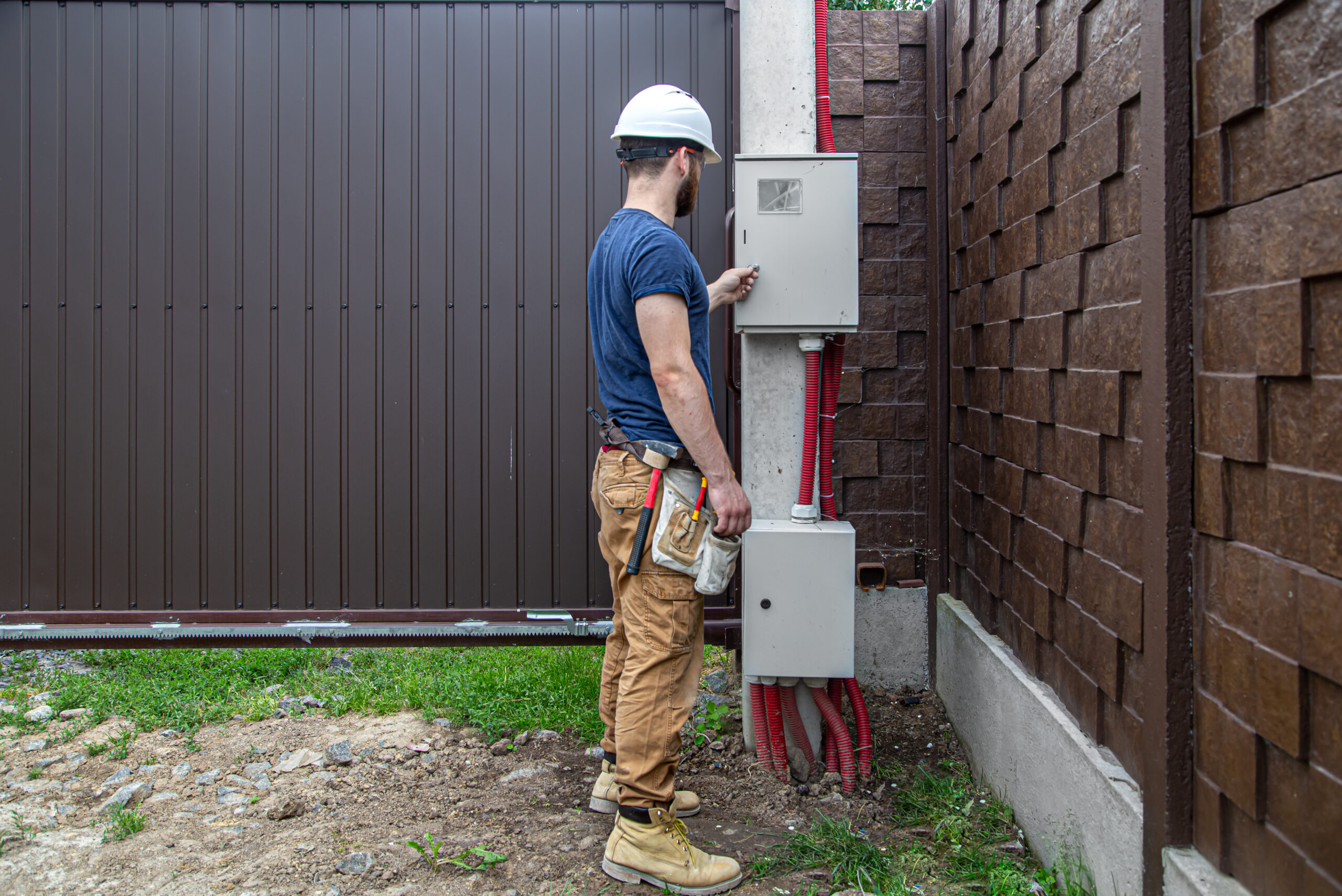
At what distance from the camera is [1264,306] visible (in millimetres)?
1421

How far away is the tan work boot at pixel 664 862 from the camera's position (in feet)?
7.50

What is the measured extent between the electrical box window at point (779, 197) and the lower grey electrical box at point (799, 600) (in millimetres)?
910

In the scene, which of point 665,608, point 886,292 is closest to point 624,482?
point 665,608

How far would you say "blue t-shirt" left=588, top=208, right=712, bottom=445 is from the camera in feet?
7.39

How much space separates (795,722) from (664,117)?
1.78 meters

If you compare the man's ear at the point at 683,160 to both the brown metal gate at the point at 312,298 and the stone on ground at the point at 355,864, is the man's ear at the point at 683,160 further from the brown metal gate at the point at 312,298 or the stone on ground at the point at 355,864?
the stone on ground at the point at 355,864

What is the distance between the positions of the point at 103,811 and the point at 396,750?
31.6 inches

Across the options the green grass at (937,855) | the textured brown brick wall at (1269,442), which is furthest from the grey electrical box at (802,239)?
the green grass at (937,855)

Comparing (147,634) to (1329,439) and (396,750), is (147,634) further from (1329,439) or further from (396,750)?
(1329,439)

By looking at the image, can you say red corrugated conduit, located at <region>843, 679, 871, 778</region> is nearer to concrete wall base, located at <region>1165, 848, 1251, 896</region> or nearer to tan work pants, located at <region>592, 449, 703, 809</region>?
tan work pants, located at <region>592, 449, 703, 809</region>

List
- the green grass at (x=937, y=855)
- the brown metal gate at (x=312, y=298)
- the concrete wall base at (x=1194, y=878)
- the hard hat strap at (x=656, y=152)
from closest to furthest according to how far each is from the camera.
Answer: the concrete wall base at (x=1194, y=878) → the green grass at (x=937, y=855) → the hard hat strap at (x=656, y=152) → the brown metal gate at (x=312, y=298)

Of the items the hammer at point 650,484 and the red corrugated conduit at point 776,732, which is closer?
the hammer at point 650,484

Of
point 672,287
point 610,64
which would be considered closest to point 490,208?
point 610,64

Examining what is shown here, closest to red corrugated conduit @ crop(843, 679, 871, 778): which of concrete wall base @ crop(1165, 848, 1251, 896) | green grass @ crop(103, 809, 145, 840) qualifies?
concrete wall base @ crop(1165, 848, 1251, 896)
